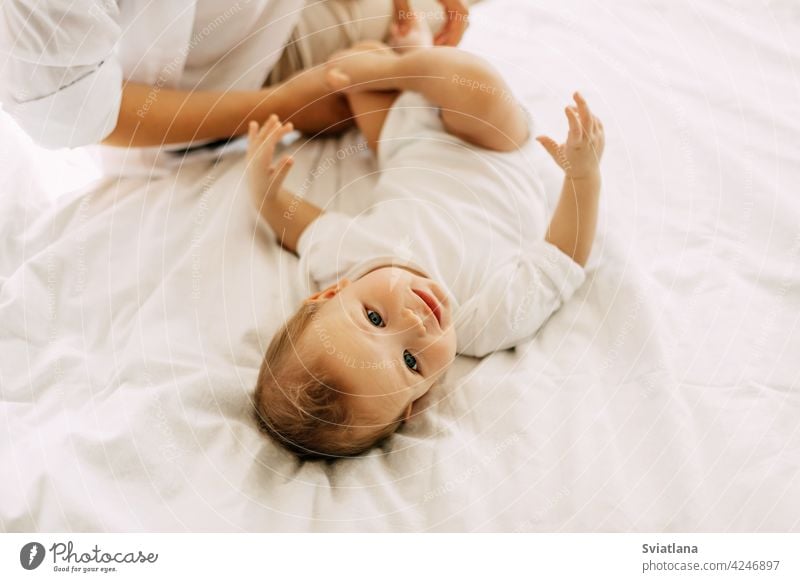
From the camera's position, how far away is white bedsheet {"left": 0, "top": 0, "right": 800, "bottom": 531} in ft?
1.27

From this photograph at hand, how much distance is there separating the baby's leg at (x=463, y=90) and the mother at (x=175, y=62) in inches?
2.0

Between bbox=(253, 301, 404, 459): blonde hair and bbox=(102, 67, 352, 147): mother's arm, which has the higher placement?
bbox=(102, 67, 352, 147): mother's arm

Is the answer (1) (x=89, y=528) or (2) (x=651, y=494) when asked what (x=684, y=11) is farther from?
(1) (x=89, y=528)

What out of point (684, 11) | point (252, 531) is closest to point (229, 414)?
point (252, 531)

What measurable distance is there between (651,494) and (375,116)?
1.09 ft

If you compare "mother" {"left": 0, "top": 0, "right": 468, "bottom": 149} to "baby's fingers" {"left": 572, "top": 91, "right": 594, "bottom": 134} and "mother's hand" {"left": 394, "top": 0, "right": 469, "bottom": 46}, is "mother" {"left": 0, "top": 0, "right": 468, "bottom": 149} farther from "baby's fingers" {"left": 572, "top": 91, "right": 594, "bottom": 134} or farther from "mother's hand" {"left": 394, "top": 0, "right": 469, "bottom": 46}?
"baby's fingers" {"left": 572, "top": 91, "right": 594, "bottom": 134}

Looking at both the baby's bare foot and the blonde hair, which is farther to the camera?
the baby's bare foot

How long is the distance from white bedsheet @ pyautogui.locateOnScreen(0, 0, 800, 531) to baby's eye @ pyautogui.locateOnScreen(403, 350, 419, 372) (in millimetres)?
25

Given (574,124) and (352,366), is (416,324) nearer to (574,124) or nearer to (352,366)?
(352,366)

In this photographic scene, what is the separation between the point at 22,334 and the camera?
446 mm
